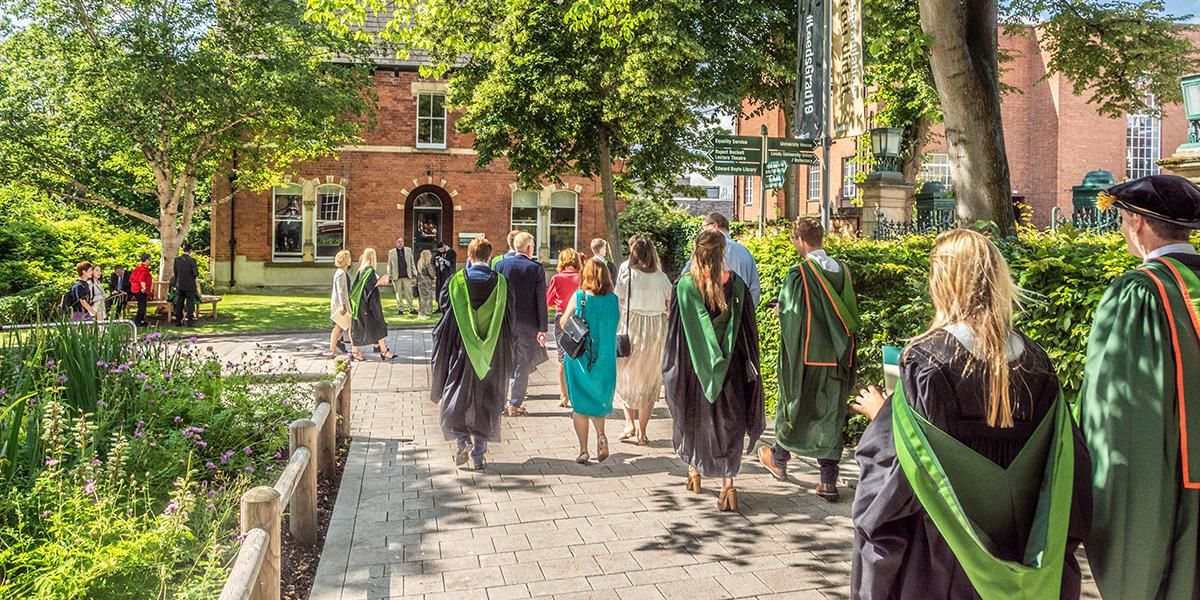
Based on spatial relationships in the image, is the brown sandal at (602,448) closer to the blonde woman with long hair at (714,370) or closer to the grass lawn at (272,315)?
the blonde woman with long hair at (714,370)

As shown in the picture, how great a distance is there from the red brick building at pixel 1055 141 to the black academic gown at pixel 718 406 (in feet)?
92.8

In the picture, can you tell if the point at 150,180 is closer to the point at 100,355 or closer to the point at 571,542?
the point at 100,355

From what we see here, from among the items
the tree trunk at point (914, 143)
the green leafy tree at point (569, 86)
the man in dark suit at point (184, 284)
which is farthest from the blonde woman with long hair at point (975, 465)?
the tree trunk at point (914, 143)

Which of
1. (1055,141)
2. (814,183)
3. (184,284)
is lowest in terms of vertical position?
(184,284)

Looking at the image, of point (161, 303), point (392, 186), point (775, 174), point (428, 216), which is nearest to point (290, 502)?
point (775, 174)

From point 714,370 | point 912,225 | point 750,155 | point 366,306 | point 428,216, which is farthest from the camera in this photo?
point 428,216

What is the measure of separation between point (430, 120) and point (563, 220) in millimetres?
5555

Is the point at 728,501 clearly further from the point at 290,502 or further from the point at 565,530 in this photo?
the point at 290,502

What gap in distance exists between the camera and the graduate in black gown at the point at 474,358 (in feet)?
23.0

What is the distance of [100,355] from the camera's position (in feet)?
21.5

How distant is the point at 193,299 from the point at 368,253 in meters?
6.97

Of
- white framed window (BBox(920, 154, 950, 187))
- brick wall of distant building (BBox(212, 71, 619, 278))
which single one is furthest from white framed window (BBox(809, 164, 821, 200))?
brick wall of distant building (BBox(212, 71, 619, 278))

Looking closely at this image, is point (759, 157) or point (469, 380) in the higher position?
point (759, 157)

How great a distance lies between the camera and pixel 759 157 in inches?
487
